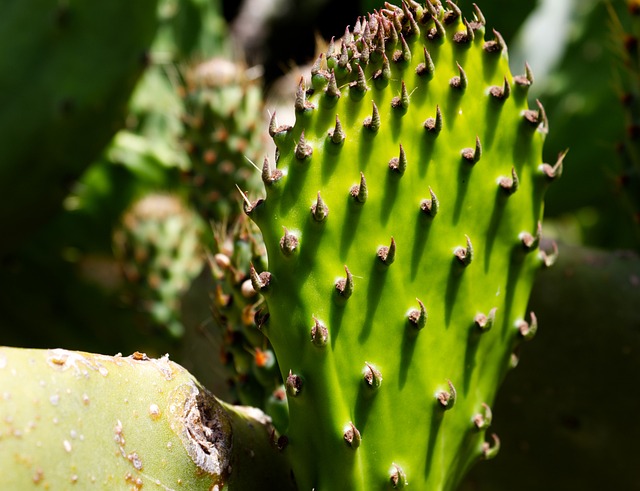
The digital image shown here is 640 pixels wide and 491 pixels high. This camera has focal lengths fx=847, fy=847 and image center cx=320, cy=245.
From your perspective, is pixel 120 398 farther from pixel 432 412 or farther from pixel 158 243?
pixel 158 243

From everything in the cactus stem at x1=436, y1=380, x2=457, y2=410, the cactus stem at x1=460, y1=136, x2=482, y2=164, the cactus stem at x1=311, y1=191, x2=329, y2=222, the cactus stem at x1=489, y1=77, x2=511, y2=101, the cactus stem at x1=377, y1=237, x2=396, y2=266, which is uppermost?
the cactus stem at x1=489, y1=77, x2=511, y2=101

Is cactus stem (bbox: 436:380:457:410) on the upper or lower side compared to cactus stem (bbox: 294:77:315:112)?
lower

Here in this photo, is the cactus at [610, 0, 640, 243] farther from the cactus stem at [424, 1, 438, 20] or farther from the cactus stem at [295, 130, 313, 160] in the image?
the cactus stem at [295, 130, 313, 160]

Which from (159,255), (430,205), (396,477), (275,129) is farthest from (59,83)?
(396,477)

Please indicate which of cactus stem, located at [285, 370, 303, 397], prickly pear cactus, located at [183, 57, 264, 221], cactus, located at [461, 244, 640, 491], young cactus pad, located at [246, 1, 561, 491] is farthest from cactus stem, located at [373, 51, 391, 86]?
prickly pear cactus, located at [183, 57, 264, 221]

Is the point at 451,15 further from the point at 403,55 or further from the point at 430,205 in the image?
the point at 430,205
